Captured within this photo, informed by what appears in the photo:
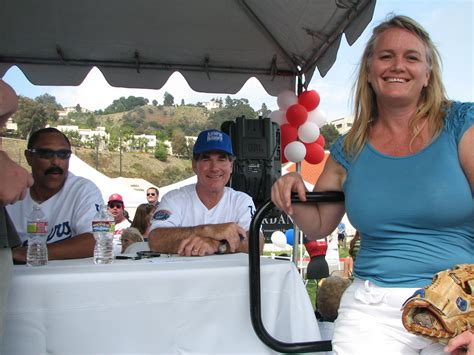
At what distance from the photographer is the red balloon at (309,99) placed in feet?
18.0

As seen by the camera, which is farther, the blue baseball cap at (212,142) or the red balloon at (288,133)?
the red balloon at (288,133)

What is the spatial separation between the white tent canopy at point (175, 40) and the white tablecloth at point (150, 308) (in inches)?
107

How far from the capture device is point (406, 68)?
1264mm

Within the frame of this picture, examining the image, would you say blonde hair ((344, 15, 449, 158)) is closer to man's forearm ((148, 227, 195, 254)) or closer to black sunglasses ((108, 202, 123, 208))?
man's forearm ((148, 227, 195, 254))

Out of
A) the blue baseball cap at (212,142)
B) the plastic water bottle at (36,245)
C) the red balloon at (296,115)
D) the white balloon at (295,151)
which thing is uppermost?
the red balloon at (296,115)

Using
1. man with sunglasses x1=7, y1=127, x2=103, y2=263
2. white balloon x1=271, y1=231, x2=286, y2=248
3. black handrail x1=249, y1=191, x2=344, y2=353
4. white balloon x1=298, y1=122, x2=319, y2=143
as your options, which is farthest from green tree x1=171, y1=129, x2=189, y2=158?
black handrail x1=249, y1=191, x2=344, y2=353

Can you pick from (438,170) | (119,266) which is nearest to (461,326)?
(438,170)

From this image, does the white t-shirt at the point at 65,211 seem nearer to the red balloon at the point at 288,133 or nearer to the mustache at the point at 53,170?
the mustache at the point at 53,170

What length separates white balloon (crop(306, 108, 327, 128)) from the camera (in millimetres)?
5699

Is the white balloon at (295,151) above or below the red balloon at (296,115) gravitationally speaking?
below

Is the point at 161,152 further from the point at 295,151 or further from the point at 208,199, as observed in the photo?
the point at 208,199

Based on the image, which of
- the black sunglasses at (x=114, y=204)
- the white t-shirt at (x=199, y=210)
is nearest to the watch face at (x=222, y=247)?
the white t-shirt at (x=199, y=210)

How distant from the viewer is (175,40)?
16.5ft

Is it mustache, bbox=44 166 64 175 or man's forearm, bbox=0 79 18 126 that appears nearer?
man's forearm, bbox=0 79 18 126
